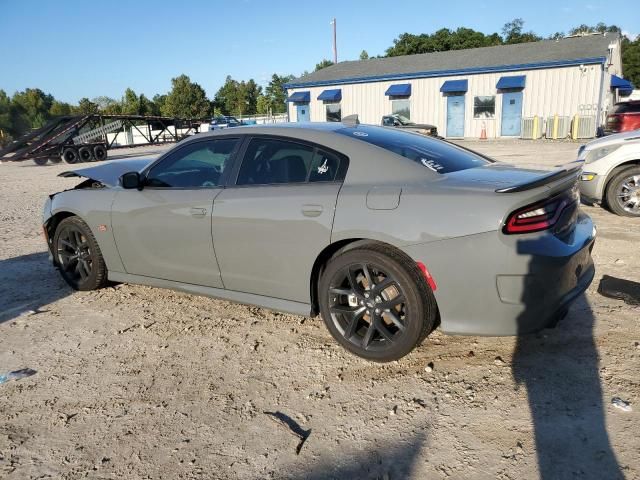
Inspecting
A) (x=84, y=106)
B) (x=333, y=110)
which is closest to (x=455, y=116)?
(x=333, y=110)

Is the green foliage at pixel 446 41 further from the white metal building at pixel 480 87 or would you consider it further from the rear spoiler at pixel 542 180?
the rear spoiler at pixel 542 180

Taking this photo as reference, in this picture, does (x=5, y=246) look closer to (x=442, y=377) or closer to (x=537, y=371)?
(x=442, y=377)

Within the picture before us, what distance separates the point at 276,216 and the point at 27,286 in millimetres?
3203

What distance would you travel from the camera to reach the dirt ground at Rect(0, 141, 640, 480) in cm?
224

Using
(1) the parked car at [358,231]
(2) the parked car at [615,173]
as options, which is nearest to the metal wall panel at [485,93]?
(2) the parked car at [615,173]

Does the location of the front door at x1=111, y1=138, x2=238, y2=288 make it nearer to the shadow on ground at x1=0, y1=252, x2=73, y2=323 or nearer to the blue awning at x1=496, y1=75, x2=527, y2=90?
the shadow on ground at x1=0, y1=252, x2=73, y2=323

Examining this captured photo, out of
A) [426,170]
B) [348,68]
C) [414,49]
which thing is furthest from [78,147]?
[414,49]

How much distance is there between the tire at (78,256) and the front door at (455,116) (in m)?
26.2

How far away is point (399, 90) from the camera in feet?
94.7

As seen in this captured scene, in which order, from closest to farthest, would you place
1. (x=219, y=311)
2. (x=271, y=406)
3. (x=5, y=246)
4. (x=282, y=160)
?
(x=271, y=406)
(x=282, y=160)
(x=219, y=311)
(x=5, y=246)

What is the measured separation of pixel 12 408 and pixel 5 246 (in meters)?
4.52

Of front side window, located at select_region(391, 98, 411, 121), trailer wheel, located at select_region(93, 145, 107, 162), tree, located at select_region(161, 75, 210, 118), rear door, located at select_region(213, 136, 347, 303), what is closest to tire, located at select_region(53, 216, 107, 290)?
rear door, located at select_region(213, 136, 347, 303)

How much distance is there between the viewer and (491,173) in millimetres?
3121

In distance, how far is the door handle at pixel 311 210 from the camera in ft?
10.1
